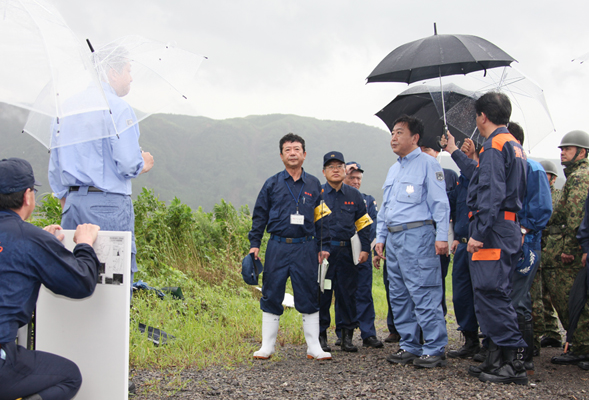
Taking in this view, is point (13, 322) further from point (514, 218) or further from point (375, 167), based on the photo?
point (375, 167)

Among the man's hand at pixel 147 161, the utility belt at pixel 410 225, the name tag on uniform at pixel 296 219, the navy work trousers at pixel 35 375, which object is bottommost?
the navy work trousers at pixel 35 375

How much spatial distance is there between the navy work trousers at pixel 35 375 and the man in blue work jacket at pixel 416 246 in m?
2.91

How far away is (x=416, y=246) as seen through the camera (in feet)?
14.0

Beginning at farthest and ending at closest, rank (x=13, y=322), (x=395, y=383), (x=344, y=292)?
(x=344, y=292)
(x=395, y=383)
(x=13, y=322)

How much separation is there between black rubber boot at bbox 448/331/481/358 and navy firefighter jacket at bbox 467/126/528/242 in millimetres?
1627

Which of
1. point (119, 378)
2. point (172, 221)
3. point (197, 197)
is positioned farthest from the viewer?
point (197, 197)

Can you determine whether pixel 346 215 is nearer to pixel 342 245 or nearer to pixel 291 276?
pixel 342 245

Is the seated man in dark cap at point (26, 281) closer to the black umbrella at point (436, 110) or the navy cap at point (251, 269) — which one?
the navy cap at point (251, 269)

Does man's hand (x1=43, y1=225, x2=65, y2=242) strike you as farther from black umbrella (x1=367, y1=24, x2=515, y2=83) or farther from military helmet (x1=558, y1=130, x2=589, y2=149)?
military helmet (x1=558, y1=130, x2=589, y2=149)

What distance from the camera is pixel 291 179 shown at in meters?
4.83

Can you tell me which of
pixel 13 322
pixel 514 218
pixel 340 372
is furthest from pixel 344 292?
pixel 13 322

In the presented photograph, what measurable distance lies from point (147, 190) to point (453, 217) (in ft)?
19.7

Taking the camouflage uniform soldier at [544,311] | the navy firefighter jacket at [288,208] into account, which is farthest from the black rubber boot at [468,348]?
the navy firefighter jacket at [288,208]

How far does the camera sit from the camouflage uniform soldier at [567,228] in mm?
4703
